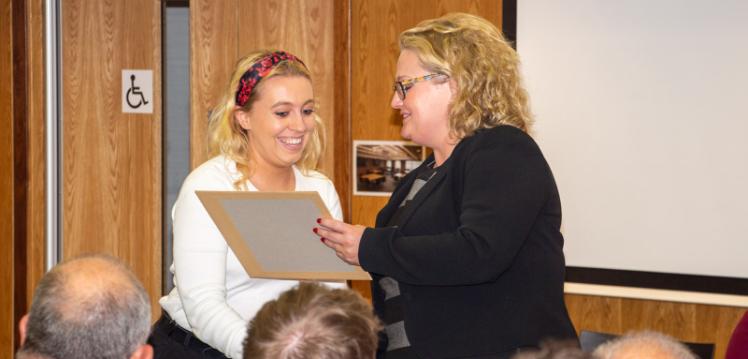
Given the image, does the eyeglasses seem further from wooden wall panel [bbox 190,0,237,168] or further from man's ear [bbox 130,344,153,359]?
wooden wall panel [bbox 190,0,237,168]

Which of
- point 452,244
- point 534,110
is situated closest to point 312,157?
point 452,244

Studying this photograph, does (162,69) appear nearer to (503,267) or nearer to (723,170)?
(723,170)

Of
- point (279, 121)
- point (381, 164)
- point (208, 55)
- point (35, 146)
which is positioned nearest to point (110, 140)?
point (35, 146)

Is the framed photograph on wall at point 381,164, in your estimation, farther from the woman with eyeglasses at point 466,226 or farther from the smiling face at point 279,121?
the woman with eyeglasses at point 466,226

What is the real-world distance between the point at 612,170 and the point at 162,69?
2440 millimetres

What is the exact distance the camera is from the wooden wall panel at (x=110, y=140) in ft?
16.4

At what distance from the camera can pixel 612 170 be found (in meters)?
4.16

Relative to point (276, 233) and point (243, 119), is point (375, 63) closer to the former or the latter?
point (243, 119)

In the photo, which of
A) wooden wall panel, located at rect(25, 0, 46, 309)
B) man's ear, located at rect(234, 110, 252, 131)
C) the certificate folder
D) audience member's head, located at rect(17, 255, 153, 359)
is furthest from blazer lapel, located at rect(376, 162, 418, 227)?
wooden wall panel, located at rect(25, 0, 46, 309)

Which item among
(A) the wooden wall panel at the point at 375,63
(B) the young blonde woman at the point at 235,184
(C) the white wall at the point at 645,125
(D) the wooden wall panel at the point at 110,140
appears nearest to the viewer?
(B) the young blonde woman at the point at 235,184

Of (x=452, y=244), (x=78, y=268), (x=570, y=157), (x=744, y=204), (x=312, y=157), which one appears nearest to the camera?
(x=78, y=268)

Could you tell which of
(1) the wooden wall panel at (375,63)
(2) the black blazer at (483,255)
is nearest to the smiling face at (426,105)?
(2) the black blazer at (483,255)

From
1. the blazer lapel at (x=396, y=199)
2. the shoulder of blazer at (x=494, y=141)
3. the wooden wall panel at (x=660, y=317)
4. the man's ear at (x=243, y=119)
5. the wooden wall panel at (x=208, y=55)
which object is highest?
the wooden wall panel at (x=208, y=55)

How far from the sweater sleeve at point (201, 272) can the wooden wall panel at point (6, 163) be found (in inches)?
120
